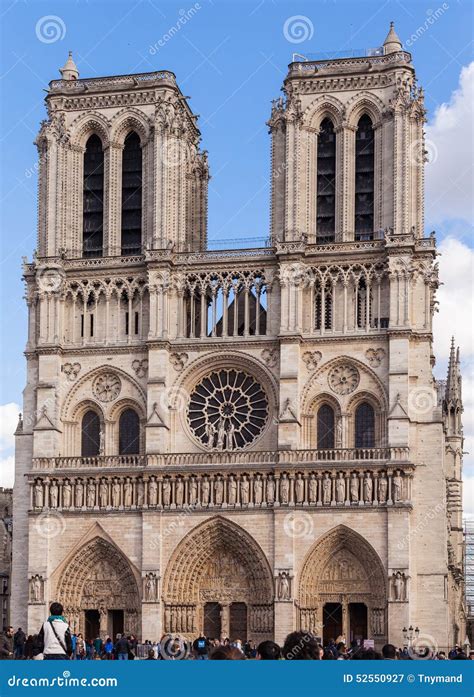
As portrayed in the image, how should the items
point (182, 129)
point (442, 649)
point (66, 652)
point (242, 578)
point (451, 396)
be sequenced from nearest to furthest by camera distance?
point (66, 652) → point (442, 649) → point (242, 578) → point (182, 129) → point (451, 396)

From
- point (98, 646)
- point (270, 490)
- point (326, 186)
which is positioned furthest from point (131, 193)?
point (98, 646)

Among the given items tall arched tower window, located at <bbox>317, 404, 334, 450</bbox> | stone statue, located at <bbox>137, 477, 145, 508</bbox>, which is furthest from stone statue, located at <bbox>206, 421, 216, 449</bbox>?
tall arched tower window, located at <bbox>317, 404, 334, 450</bbox>

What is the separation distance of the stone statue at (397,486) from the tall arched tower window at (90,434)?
10.9 metres

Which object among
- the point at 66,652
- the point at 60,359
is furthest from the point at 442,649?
the point at 66,652

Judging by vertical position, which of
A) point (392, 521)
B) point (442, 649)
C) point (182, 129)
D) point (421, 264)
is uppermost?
point (182, 129)

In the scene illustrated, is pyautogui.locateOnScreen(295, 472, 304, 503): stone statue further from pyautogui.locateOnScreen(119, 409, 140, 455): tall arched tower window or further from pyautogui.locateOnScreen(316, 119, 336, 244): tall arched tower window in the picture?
pyautogui.locateOnScreen(316, 119, 336, 244): tall arched tower window

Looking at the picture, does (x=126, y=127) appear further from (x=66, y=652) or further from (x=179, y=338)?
(x=66, y=652)

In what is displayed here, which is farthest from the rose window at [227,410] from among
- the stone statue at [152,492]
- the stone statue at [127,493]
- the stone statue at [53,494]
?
the stone statue at [53,494]

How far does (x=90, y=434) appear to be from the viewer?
163 ft

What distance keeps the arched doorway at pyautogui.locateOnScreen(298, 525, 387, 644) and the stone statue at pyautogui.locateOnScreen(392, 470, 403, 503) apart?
1807 mm

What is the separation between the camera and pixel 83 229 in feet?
168

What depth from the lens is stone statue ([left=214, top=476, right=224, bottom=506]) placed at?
4647cm

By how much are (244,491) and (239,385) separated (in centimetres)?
406

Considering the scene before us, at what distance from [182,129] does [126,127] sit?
6.83 feet
